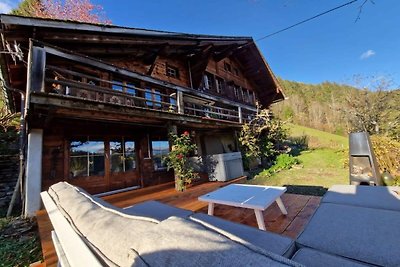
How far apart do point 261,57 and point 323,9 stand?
24.6 ft

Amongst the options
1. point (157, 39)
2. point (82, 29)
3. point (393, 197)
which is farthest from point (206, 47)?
point (393, 197)

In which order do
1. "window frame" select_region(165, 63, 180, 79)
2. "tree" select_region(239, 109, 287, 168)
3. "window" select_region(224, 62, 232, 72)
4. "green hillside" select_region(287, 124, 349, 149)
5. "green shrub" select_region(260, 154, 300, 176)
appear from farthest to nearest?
"green hillside" select_region(287, 124, 349, 149)
"window" select_region(224, 62, 232, 72)
"green shrub" select_region(260, 154, 300, 176)
"tree" select_region(239, 109, 287, 168)
"window frame" select_region(165, 63, 180, 79)

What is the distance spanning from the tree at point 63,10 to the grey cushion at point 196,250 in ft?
67.2

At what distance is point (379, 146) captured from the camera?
6703mm

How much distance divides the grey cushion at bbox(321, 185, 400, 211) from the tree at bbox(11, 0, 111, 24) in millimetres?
20327

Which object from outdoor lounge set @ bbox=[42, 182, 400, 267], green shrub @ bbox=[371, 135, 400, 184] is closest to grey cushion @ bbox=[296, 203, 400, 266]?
outdoor lounge set @ bbox=[42, 182, 400, 267]

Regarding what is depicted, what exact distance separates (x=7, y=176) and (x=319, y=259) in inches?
379

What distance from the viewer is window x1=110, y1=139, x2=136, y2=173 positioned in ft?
21.7

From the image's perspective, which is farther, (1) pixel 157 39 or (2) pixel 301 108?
(2) pixel 301 108

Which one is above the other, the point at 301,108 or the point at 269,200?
the point at 301,108

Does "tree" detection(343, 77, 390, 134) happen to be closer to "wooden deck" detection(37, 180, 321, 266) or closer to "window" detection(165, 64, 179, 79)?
"wooden deck" detection(37, 180, 321, 266)

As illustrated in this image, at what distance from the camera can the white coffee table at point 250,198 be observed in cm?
258

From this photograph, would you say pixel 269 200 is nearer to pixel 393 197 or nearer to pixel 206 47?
pixel 393 197

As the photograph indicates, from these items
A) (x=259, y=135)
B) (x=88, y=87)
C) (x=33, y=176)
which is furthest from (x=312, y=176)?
(x=33, y=176)
